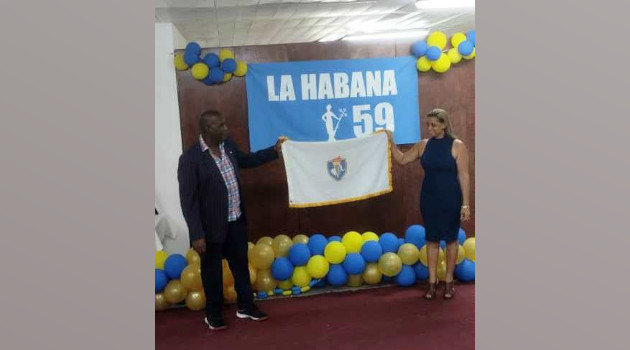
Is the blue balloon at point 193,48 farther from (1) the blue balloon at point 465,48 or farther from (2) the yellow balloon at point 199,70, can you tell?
(1) the blue balloon at point 465,48

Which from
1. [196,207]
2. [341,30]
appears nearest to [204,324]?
[196,207]

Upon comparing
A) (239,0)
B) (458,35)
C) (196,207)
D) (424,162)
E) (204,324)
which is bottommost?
(204,324)

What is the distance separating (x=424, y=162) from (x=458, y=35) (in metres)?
1.30

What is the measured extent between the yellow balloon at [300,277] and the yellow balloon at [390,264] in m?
0.57

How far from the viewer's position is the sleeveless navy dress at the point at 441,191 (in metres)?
3.97

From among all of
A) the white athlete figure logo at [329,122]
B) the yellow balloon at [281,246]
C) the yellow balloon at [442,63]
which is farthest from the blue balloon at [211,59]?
the yellow balloon at [442,63]

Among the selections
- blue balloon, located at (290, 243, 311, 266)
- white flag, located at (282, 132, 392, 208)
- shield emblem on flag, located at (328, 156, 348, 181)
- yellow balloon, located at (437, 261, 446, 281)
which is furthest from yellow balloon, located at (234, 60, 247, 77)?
yellow balloon, located at (437, 261, 446, 281)

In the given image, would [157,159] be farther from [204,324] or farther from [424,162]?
[424,162]

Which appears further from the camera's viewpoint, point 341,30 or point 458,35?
point 341,30

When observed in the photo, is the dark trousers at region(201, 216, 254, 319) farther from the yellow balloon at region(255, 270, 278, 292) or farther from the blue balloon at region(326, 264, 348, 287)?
the blue balloon at region(326, 264, 348, 287)

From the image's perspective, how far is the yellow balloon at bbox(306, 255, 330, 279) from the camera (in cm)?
425

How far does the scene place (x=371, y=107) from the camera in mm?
4637

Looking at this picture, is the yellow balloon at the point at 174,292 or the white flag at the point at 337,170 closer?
the yellow balloon at the point at 174,292

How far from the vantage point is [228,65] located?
14.3ft
